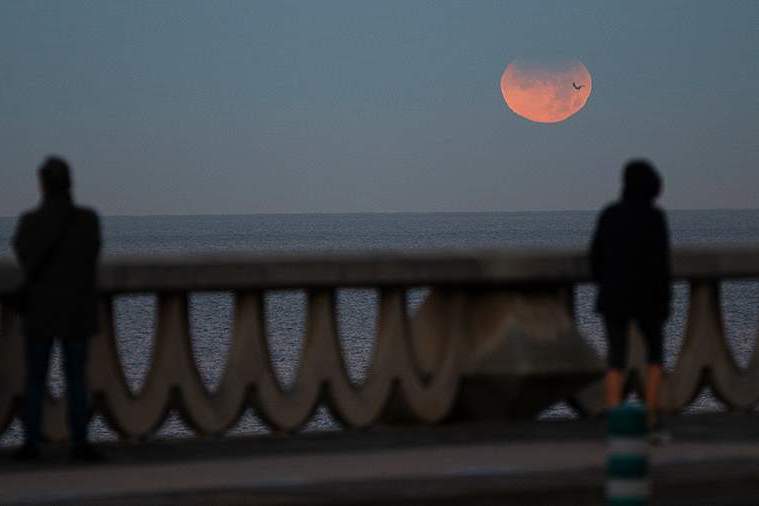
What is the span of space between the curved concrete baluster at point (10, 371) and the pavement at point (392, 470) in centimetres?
34

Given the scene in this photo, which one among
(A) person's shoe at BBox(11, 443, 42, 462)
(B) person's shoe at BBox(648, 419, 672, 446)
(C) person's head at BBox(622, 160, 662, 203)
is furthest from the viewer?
(B) person's shoe at BBox(648, 419, 672, 446)

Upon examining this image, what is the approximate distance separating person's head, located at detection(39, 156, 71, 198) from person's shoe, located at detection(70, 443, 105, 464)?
1392 mm

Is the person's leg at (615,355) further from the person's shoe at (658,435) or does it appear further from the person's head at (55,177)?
the person's head at (55,177)

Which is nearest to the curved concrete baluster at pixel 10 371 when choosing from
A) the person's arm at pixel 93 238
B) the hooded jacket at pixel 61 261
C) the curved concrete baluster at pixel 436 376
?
the hooded jacket at pixel 61 261

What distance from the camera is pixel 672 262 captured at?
11.2 m

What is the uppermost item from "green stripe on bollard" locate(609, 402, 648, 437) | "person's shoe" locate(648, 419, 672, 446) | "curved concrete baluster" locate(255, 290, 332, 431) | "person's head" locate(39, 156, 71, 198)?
"person's head" locate(39, 156, 71, 198)

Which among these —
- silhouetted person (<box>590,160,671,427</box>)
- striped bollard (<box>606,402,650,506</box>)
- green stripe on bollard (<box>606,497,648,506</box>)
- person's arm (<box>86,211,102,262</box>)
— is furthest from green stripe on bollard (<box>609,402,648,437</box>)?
person's arm (<box>86,211,102,262</box>)

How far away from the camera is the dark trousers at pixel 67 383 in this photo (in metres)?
9.66

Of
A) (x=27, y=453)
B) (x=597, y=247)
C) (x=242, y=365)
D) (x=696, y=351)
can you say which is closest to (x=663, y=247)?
(x=597, y=247)

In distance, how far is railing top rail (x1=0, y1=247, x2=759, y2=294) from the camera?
10164 mm

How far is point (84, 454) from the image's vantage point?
31.8 feet

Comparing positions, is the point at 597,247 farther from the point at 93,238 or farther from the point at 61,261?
the point at 61,261

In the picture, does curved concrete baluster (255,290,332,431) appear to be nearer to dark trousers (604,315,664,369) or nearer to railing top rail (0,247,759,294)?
railing top rail (0,247,759,294)

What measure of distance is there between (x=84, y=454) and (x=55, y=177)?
1536 millimetres
